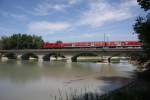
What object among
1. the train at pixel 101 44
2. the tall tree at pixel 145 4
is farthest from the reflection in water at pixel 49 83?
the train at pixel 101 44

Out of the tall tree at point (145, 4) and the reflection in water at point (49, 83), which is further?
the reflection in water at point (49, 83)

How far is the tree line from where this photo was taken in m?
112

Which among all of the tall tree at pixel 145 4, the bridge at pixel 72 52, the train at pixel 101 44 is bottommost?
the bridge at pixel 72 52

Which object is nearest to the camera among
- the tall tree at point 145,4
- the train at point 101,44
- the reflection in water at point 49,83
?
the tall tree at point 145,4

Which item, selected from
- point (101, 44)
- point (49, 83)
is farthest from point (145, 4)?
point (101, 44)

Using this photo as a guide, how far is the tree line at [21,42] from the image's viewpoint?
11206 cm

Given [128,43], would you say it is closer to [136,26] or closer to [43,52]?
[43,52]

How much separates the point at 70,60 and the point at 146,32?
60089 mm

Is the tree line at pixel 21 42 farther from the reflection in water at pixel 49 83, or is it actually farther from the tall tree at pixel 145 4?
the tall tree at pixel 145 4

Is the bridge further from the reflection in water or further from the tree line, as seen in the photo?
the reflection in water

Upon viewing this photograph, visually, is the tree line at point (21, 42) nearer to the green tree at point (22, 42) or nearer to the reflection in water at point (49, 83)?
the green tree at point (22, 42)

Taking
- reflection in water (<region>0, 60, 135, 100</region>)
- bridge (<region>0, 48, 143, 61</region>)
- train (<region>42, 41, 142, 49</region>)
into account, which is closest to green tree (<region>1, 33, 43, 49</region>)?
bridge (<region>0, 48, 143, 61</region>)

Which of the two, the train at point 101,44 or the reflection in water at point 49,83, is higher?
the train at point 101,44

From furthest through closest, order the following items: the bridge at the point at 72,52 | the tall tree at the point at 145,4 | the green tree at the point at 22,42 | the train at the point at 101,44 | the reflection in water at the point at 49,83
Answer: the green tree at the point at 22,42 < the train at the point at 101,44 < the bridge at the point at 72,52 < the reflection in water at the point at 49,83 < the tall tree at the point at 145,4
